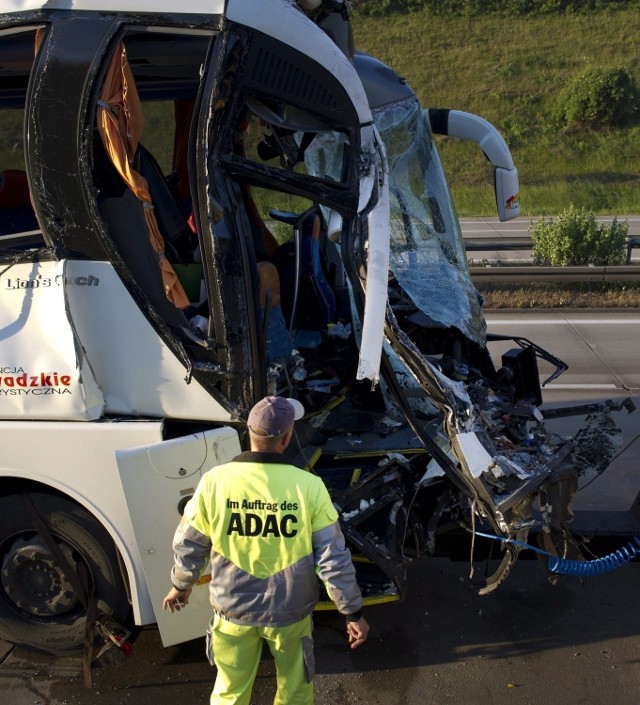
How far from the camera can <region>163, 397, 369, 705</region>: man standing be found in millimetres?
3105

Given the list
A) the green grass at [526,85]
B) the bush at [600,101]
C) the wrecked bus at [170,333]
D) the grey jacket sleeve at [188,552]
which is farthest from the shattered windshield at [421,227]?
the bush at [600,101]

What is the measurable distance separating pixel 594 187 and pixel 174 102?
96.5ft

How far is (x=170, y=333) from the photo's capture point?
12.2ft

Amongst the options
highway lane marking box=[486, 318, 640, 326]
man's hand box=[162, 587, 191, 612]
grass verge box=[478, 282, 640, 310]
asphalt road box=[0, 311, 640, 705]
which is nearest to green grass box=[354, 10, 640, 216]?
grass verge box=[478, 282, 640, 310]

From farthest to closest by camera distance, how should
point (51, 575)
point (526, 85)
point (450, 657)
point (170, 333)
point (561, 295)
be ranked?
point (526, 85)
point (561, 295)
point (450, 657)
point (51, 575)
point (170, 333)

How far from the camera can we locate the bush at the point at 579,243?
12398 millimetres

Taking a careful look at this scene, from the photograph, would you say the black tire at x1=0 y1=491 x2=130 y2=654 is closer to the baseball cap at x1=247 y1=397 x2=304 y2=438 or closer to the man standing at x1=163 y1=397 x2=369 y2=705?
the man standing at x1=163 y1=397 x2=369 y2=705

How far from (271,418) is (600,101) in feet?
126

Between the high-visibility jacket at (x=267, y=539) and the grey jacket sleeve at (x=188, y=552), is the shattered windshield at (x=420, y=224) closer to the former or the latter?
the high-visibility jacket at (x=267, y=539)

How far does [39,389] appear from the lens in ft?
12.1

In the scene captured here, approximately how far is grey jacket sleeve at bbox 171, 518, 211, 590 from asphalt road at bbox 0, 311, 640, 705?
3.65 feet

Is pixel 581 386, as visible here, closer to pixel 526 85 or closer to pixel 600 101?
pixel 600 101

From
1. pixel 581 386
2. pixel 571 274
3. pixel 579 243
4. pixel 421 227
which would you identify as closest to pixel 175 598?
pixel 421 227

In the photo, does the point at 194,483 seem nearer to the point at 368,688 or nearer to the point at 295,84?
the point at 368,688
